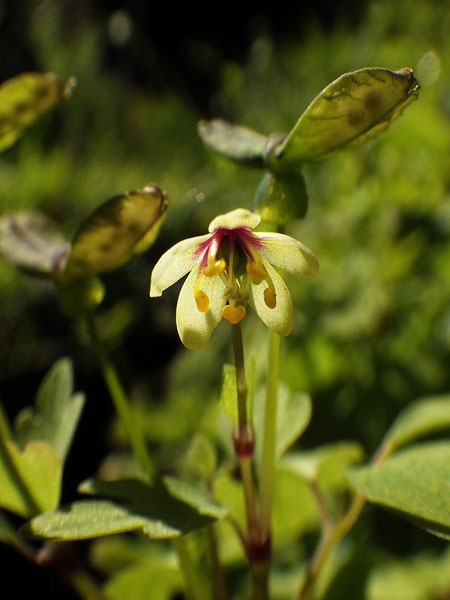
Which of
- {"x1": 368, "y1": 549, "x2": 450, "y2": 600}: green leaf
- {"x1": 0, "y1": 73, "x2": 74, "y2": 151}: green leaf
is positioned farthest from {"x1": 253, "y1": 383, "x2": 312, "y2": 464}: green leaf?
{"x1": 368, "y1": 549, "x2": 450, "y2": 600}: green leaf

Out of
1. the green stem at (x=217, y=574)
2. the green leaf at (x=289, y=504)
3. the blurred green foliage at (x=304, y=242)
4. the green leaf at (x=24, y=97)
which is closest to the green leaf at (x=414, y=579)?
the blurred green foliage at (x=304, y=242)

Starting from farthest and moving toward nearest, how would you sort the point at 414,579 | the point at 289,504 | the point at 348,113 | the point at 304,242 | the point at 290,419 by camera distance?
the point at 304,242 → the point at 414,579 → the point at 289,504 → the point at 290,419 → the point at 348,113

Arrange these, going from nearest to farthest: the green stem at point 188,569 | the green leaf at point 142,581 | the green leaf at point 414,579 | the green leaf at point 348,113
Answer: the green leaf at point 348,113 → the green stem at point 188,569 → the green leaf at point 142,581 → the green leaf at point 414,579

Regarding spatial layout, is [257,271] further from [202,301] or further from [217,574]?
[217,574]

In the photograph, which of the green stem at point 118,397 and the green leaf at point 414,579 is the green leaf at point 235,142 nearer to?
the green stem at point 118,397

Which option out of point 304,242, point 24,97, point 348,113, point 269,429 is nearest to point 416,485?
point 269,429

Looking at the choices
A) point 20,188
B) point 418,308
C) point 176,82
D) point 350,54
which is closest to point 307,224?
point 418,308
